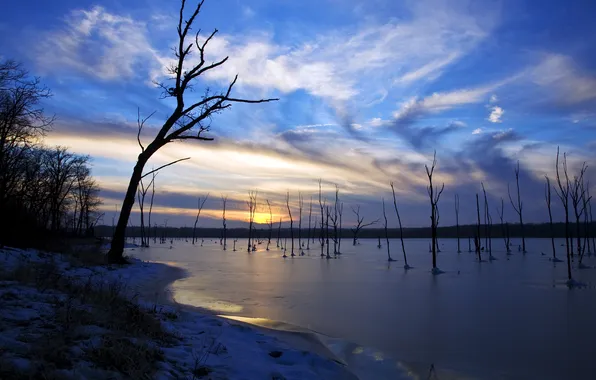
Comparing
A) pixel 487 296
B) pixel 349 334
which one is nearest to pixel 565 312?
pixel 487 296

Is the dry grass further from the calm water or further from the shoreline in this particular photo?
the calm water

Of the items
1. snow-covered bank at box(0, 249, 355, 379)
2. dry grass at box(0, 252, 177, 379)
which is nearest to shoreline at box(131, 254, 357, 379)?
snow-covered bank at box(0, 249, 355, 379)


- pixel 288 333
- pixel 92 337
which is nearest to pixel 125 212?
pixel 288 333

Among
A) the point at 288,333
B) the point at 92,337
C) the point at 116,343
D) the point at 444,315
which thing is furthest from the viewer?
the point at 444,315

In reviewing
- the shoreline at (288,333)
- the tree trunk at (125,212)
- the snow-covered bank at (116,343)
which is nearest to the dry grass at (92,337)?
the snow-covered bank at (116,343)

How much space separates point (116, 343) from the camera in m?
3.28

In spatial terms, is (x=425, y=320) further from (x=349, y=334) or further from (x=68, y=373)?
(x=68, y=373)

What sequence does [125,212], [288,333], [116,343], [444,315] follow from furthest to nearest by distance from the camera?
[125,212] < [444,315] < [288,333] < [116,343]

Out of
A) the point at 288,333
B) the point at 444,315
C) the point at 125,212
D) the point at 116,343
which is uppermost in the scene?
the point at 125,212

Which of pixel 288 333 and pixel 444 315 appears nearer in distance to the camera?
pixel 288 333

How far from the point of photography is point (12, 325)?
3365 mm

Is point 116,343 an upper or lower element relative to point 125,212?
lower

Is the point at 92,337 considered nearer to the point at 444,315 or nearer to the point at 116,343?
the point at 116,343

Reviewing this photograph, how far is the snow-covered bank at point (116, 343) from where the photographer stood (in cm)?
285
